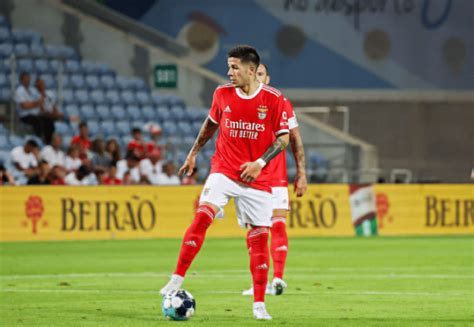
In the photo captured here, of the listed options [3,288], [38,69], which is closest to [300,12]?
[38,69]

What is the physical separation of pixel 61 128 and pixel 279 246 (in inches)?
646

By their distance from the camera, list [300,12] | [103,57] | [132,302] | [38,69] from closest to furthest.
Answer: [132,302] < [38,69] < [103,57] < [300,12]

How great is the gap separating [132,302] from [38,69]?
1890cm

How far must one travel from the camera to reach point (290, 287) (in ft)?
45.7

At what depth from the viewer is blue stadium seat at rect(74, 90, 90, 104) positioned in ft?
99.7

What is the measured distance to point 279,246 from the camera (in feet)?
42.5

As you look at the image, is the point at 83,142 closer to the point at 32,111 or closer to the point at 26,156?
the point at 26,156

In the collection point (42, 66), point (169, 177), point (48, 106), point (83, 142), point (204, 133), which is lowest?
point (169, 177)

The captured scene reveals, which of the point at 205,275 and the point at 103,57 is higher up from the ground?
the point at 103,57

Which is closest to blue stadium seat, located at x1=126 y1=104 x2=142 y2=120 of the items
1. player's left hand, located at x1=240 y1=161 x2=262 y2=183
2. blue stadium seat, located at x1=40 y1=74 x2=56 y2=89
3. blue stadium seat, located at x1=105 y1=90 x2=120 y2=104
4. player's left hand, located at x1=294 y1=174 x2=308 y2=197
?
blue stadium seat, located at x1=105 y1=90 x2=120 y2=104

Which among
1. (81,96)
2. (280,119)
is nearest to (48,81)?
(81,96)

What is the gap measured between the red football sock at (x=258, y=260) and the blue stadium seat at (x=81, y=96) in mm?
20361

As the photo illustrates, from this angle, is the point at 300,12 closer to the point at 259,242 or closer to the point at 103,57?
the point at 103,57

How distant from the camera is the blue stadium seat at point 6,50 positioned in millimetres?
29750
